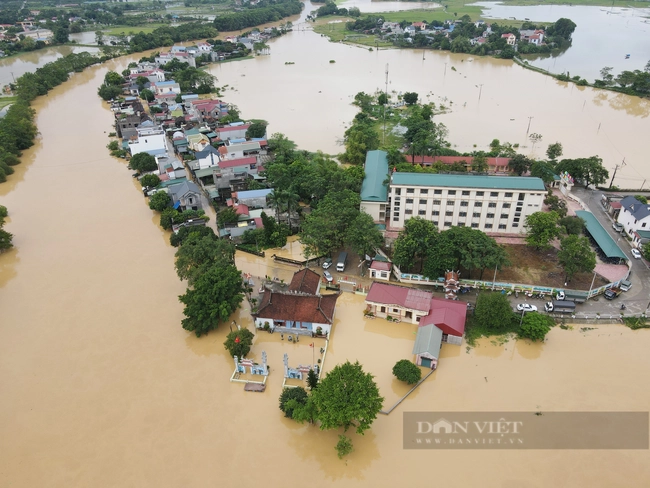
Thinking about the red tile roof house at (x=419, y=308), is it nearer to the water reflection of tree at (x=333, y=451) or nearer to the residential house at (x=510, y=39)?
the water reflection of tree at (x=333, y=451)

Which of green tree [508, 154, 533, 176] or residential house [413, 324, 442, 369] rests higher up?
green tree [508, 154, 533, 176]

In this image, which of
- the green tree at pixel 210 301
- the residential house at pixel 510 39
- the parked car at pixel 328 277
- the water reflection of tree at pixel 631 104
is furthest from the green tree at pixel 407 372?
the residential house at pixel 510 39

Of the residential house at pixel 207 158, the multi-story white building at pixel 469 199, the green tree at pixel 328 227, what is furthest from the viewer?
the residential house at pixel 207 158

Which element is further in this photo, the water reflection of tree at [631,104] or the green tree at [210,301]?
the water reflection of tree at [631,104]

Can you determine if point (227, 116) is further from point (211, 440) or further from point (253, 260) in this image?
point (211, 440)

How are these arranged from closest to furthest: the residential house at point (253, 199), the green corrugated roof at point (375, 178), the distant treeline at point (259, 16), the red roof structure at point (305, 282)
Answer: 1. the red roof structure at point (305, 282)
2. the green corrugated roof at point (375, 178)
3. the residential house at point (253, 199)
4. the distant treeline at point (259, 16)

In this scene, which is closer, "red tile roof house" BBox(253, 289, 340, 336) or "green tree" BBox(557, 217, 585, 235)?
"red tile roof house" BBox(253, 289, 340, 336)

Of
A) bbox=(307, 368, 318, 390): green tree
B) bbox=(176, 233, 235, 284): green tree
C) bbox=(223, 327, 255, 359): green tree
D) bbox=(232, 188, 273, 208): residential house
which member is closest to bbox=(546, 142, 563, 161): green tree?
bbox=(232, 188, 273, 208): residential house

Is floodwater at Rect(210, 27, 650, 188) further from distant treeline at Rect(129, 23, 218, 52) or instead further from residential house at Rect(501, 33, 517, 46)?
distant treeline at Rect(129, 23, 218, 52)
